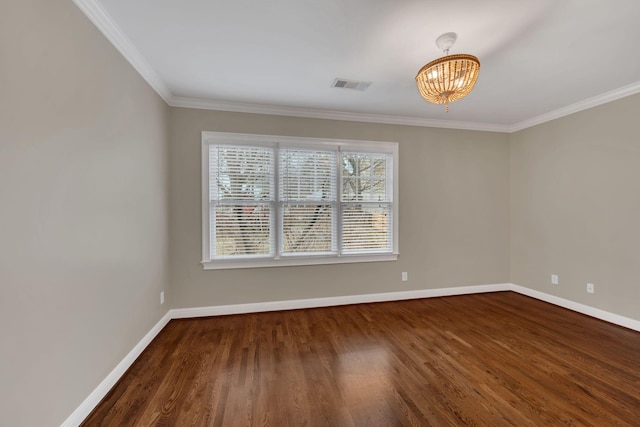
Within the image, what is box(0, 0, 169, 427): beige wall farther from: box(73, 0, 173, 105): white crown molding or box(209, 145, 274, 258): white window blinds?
box(209, 145, 274, 258): white window blinds

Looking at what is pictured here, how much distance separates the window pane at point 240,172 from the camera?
324 cm

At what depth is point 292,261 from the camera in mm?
3412

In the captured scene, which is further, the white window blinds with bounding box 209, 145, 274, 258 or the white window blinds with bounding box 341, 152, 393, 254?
the white window blinds with bounding box 341, 152, 393, 254

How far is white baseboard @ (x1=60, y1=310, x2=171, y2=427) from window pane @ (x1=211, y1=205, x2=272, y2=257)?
1109 millimetres

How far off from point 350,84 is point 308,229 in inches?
72.2

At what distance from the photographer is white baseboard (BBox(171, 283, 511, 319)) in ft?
10.5

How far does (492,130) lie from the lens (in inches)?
161

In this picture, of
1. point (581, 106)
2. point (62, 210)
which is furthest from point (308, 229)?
point (581, 106)

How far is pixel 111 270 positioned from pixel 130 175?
818mm

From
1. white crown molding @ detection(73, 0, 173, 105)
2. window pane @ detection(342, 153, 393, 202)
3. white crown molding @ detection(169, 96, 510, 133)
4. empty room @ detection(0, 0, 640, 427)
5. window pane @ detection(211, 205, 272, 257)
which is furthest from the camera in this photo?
window pane @ detection(342, 153, 393, 202)

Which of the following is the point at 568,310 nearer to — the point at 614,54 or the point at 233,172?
the point at 614,54

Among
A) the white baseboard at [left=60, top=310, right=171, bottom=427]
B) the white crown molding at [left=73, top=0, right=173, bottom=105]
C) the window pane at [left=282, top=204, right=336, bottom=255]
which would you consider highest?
the white crown molding at [left=73, top=0, right=173, bottom=105]

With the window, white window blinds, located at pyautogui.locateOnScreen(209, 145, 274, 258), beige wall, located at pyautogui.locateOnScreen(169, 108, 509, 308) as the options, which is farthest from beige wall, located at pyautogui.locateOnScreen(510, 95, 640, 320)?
white window blinds, located at pyautogui.locateOnScreen(209, 145, 274, 258)

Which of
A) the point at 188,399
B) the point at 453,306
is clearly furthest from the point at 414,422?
the point at 453,306
